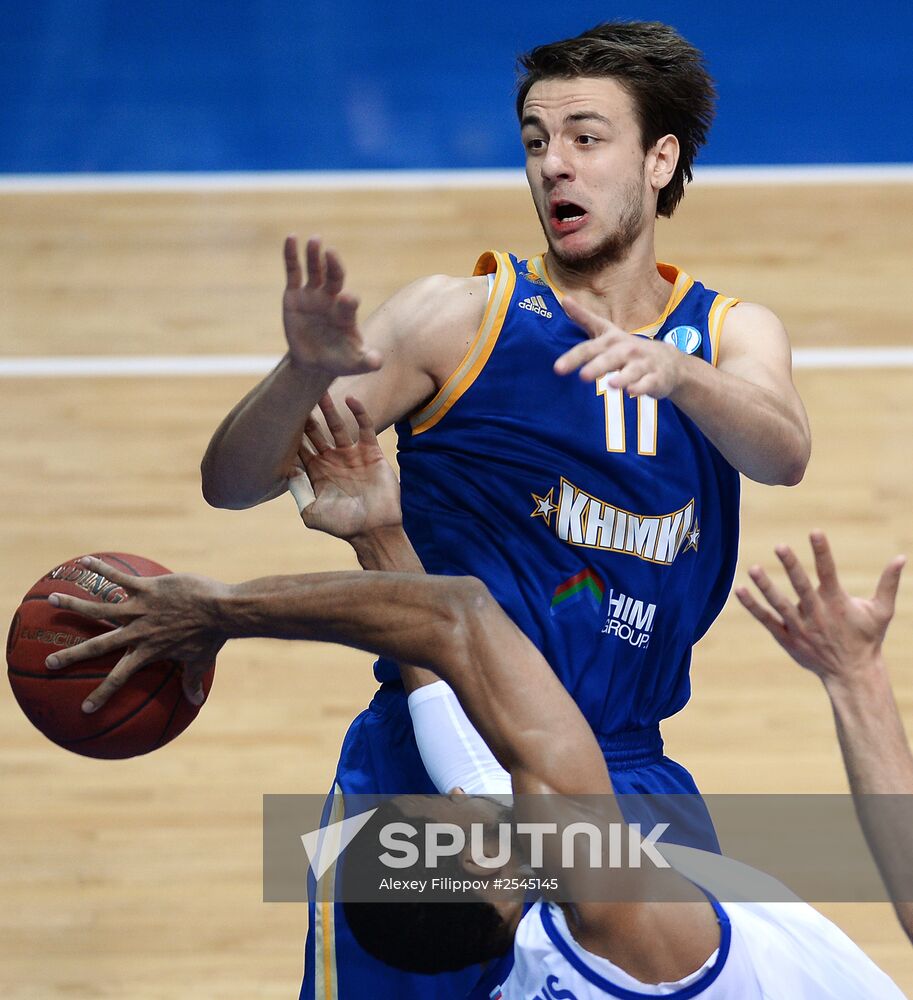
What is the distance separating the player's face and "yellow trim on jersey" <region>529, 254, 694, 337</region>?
10 centimetres

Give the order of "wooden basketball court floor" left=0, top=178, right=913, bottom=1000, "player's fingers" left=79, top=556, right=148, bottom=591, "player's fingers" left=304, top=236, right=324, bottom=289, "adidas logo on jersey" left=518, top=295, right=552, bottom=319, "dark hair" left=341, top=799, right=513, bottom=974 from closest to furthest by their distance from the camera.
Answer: "dark hair" left=341, top=799, right=513, bottom=974
"player's fingers" left=304, top=236, right=324, bottom=289
"player's fingers" left=79, top=556, right=148, bottom=591
"adidas logo on jersey" left=518, top=295, right=552, bottom=319
"wooden basketball court floor" left=0, top=178, right=913, bottom=1000

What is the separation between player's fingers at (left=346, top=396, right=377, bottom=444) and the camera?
330cm

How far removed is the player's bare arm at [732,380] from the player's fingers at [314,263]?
0.48m

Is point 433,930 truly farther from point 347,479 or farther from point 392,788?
point 347,479

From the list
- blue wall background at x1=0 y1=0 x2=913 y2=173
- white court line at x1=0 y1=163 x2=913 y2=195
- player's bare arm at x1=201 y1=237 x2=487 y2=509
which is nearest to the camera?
player's bare arm at x1=201 y1=237 x2=487 y2=509

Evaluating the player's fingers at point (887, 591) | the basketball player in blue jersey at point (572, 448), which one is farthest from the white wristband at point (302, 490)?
the player's fingers at point (887, 591)

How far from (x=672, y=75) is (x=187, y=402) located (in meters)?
4.26

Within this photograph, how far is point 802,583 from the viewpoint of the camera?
263 centimetres

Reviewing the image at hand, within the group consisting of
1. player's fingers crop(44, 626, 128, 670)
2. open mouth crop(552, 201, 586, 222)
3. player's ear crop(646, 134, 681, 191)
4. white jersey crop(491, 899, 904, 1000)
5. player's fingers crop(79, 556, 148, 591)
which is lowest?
white jersey crop(491, 899, 904, 1000)

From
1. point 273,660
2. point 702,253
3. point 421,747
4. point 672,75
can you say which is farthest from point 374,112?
point 421,747

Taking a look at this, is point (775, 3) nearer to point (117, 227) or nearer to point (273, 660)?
point (117, 227)

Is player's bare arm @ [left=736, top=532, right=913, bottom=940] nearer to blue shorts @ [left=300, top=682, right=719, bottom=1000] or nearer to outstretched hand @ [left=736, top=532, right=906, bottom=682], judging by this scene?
outstretched hand @ [left=736, top=532, right=906, bottom=682]

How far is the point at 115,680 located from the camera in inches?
123

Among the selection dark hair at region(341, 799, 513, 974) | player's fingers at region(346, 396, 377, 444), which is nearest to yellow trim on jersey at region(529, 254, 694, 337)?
player's fingers at region(346, 396, 377, 444)
